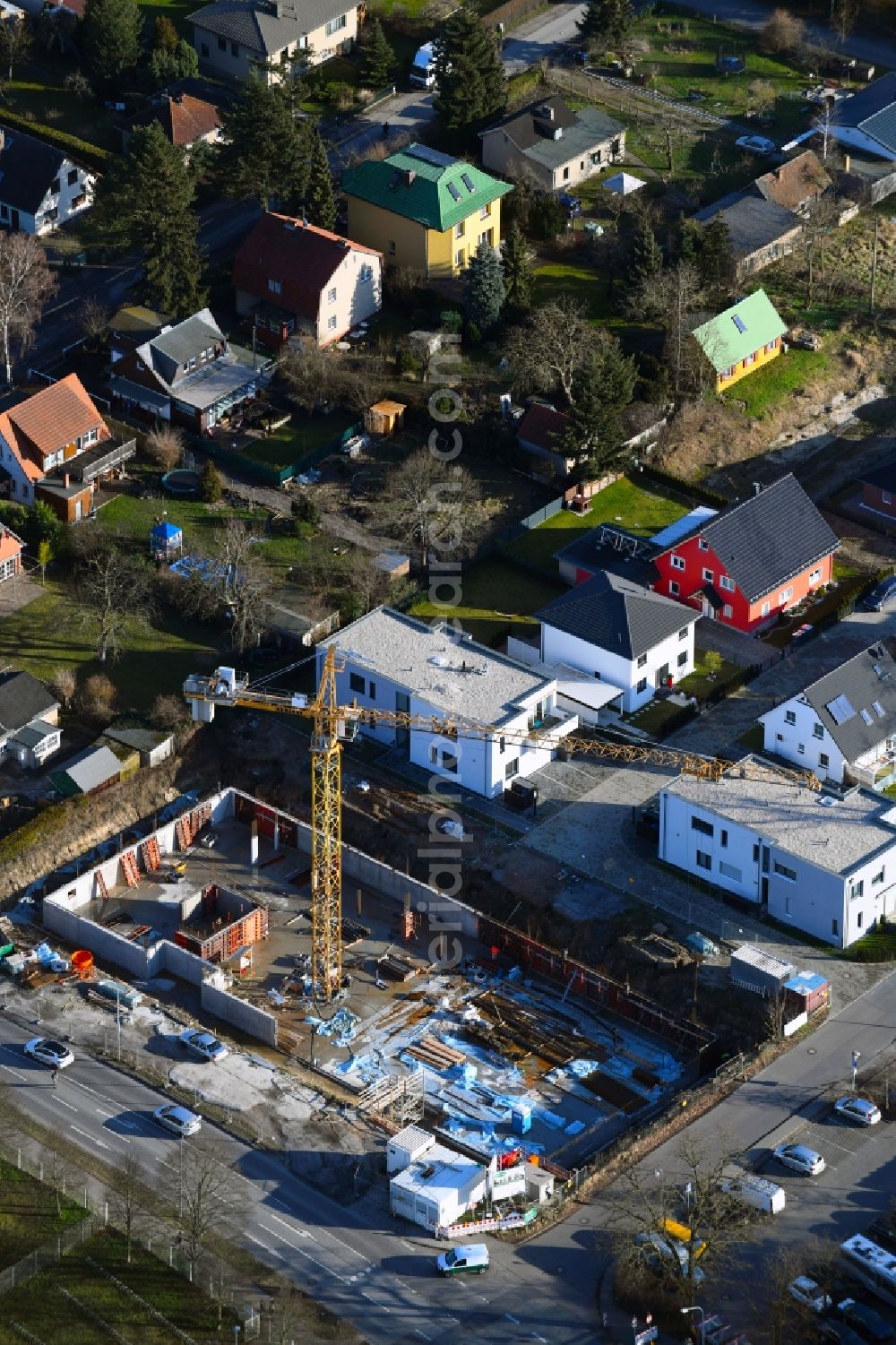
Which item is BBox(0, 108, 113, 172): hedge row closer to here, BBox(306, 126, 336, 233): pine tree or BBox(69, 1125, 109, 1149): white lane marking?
BBox(306, 126, 336, 233): pine tree

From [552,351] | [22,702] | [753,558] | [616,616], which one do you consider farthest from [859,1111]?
[552,351]

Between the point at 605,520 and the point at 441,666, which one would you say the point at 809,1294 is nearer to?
the point at 441,666

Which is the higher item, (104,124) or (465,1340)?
(104,124)

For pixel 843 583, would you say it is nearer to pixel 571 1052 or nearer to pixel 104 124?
pixel 571 1052

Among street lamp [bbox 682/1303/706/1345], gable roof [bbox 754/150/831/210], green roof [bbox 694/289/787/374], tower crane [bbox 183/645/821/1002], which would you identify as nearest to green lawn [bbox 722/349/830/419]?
green roof [bbox 694/289/787/374]

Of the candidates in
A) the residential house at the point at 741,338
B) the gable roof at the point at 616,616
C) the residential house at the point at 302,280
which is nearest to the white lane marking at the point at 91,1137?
the gable roof at the point at 616,616

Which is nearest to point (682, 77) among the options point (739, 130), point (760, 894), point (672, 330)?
point (739, 130)

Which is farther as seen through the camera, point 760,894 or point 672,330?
point 672,330
